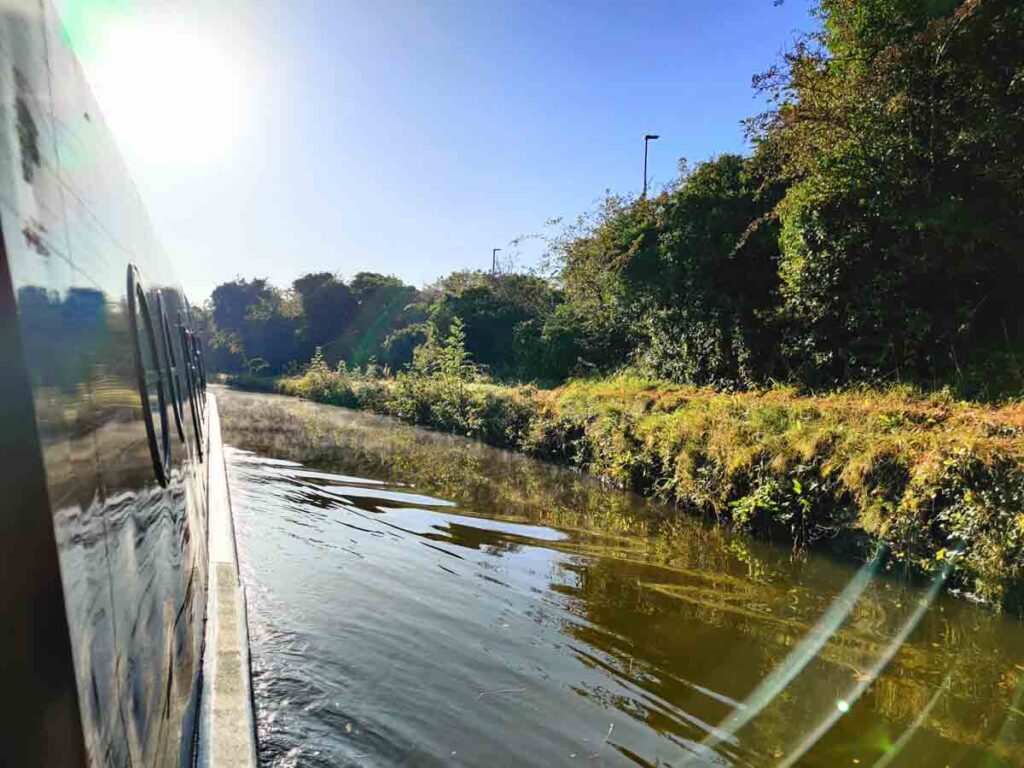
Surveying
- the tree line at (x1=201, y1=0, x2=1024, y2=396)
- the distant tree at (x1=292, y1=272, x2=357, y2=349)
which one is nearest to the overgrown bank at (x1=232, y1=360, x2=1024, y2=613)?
the tree line at (x1=201, y1=0, x2=1024, y2=396)

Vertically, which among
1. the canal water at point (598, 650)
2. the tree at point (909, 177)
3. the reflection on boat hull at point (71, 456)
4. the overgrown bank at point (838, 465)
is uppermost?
the tree at point (909, 177)

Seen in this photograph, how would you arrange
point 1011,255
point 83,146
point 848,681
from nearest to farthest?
point 83,146, point 848,681, point 1011,255

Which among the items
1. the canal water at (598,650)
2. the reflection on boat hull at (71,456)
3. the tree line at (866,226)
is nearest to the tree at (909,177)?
the tree line at (866,226)

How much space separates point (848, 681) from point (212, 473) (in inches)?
265

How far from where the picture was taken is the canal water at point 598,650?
3.70 meters

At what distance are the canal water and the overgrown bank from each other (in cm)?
43

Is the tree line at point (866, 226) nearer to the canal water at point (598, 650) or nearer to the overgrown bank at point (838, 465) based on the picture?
the overgrown bank at point (838, 465)

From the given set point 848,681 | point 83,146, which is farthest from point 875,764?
point 83,146

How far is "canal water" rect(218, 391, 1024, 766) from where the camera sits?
3.70 meters

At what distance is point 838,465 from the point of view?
24.7 feet

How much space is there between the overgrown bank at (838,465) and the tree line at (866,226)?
1.12 metres

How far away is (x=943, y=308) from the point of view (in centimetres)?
970

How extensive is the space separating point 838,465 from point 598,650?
4319 mm

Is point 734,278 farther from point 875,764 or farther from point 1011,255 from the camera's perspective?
point 875,764
